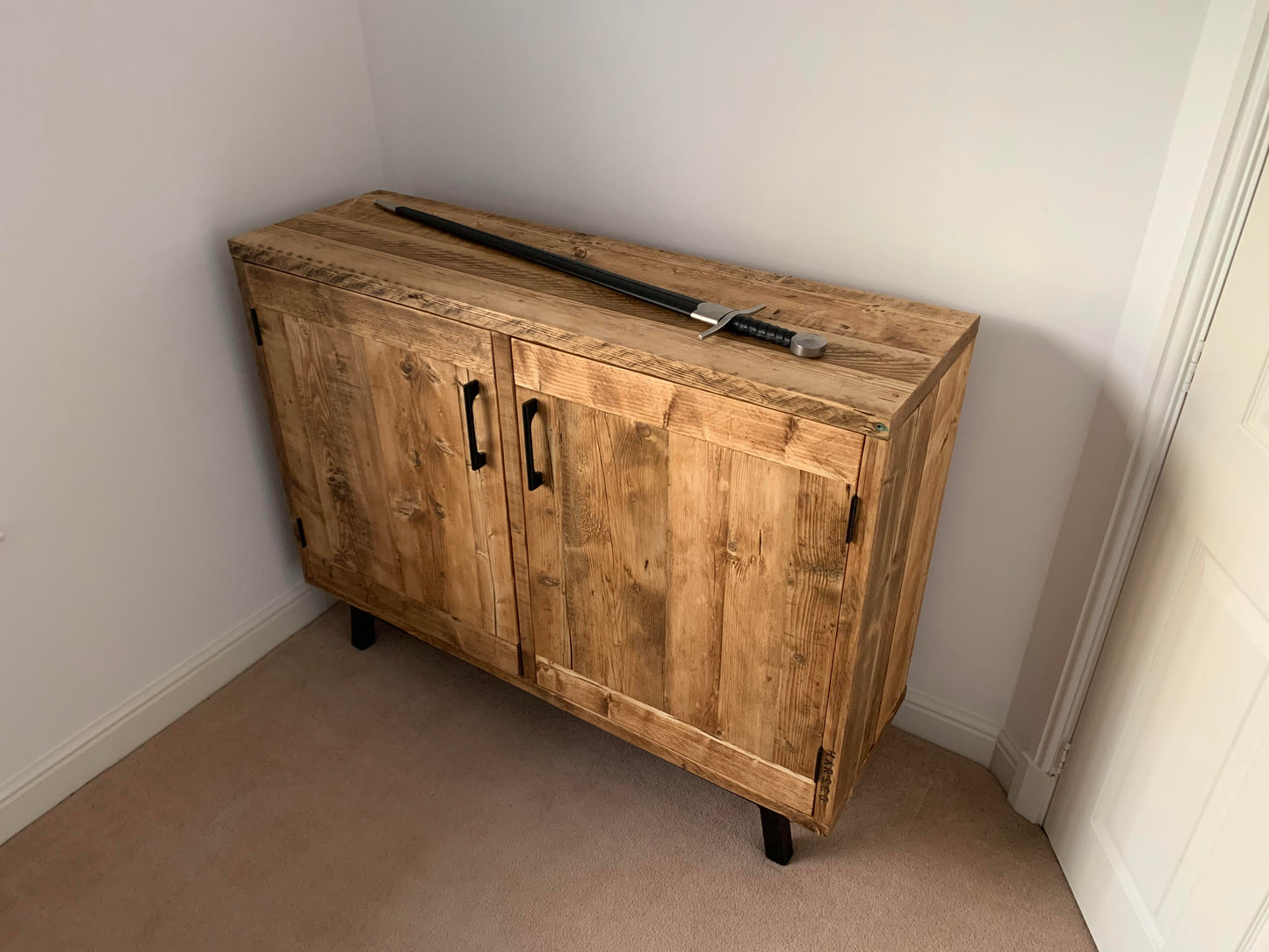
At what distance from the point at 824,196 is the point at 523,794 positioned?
117cm

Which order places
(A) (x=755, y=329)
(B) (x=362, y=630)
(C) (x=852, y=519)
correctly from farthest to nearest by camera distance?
(B) (x=362, y=630) < (A) (x=755, y=329) < (C) (x=852, y=519)

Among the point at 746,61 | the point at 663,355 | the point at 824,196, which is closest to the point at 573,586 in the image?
the point at 663,355

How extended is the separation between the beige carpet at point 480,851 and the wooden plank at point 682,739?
22 cm

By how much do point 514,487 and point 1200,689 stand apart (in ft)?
A: 3.24

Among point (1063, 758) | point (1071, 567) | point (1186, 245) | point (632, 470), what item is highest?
point (1186, 245)

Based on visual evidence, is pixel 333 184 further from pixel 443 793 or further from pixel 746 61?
pixel 443 793

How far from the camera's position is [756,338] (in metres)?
1.23

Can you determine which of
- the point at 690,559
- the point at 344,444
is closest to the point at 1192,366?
the point at 690,559

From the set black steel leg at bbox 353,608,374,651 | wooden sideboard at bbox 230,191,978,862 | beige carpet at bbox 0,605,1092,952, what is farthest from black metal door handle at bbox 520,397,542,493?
black steel leg at bbox 353,608,374,651

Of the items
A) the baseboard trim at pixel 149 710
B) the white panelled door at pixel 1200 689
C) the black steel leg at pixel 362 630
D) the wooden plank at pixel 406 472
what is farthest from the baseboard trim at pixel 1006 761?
the baseboard trim at pixel 149 710

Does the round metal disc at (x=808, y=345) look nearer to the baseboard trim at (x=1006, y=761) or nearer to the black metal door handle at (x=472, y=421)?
the black metal door handle at (x=472, y=421)

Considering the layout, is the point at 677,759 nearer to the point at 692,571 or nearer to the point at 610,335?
the point at 692,571

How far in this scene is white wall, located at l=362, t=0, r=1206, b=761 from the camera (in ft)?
3.97

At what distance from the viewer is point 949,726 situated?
5.75 ft
